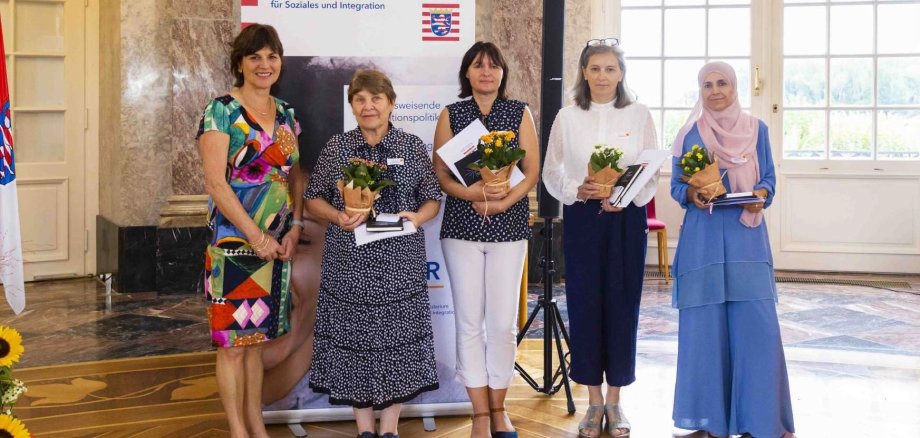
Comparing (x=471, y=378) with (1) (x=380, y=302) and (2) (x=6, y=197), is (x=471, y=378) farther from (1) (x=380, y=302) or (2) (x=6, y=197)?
(2) (x=6, y=197)

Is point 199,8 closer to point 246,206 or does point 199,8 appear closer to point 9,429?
point 246,206

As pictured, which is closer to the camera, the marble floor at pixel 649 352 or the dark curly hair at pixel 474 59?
the dark curly hair at pixel 474 59

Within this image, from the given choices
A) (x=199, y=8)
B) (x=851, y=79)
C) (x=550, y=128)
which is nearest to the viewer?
(x=550, y=128)

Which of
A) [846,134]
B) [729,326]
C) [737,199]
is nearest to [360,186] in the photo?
[737,199]

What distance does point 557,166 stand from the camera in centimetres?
365

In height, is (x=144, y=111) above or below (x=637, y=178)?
above

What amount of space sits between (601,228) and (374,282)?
0.90m

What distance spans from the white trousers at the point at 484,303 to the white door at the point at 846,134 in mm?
5566

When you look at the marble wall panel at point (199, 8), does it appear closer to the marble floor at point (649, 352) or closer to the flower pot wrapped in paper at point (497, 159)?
the marble floor at point (649, 352)

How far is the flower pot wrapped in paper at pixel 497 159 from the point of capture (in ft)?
10.8

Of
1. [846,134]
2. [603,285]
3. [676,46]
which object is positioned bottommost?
[603,285]

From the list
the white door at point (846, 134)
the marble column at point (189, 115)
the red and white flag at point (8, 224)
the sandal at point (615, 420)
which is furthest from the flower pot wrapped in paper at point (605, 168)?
the white door at point (846, 134)

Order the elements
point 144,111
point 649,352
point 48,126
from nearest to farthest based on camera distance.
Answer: point 649,352 → point 144,111 → point 48,126

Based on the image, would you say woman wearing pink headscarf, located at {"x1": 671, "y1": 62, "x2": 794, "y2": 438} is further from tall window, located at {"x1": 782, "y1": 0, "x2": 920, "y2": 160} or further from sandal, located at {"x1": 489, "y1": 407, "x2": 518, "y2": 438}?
tall window, located at {"x1": 782, "y1": 0, "x2": 920, "y2": 160}
